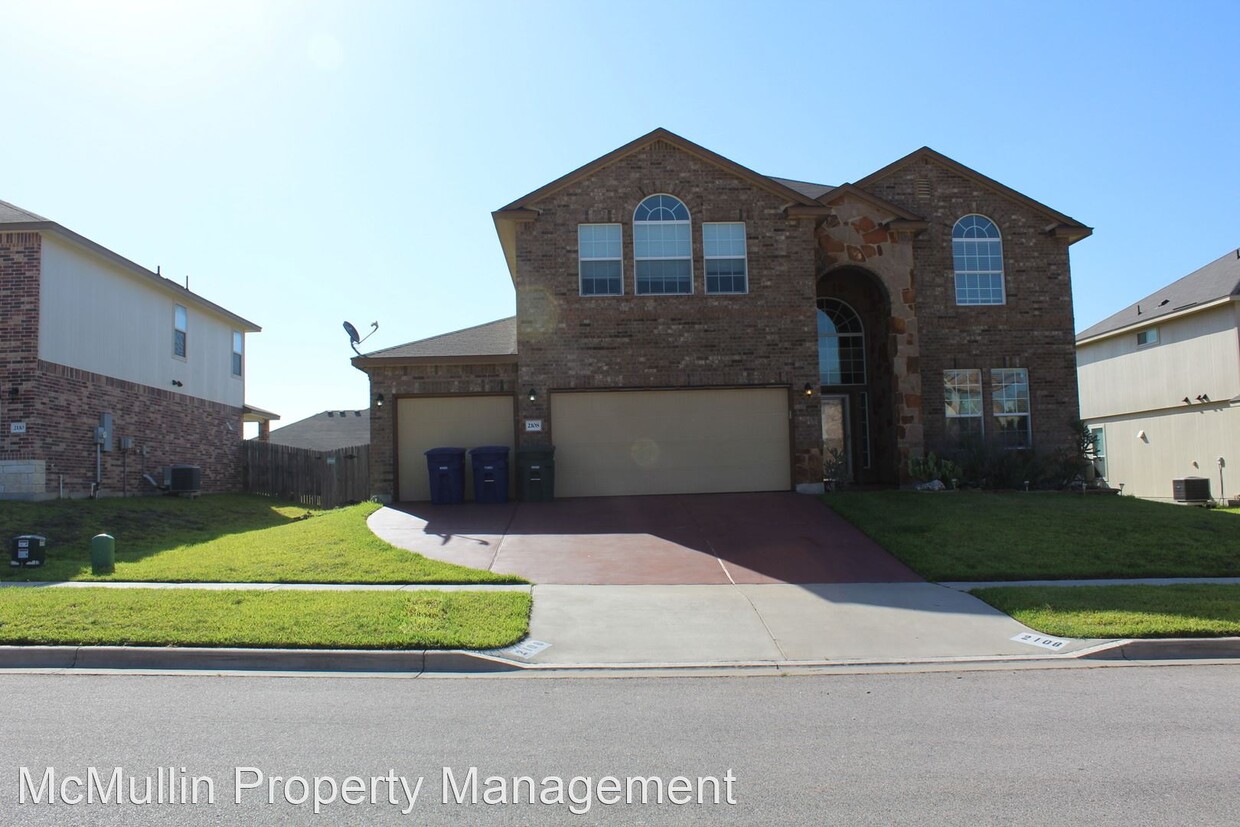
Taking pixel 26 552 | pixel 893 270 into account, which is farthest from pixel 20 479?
pixel 893 270

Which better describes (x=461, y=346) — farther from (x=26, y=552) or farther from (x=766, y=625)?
(x=766, y=625)

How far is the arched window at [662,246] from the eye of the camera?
57.4 feet

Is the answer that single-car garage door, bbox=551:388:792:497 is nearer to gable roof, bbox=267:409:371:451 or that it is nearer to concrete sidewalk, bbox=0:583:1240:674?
concrete sidewalk, bbox=0:583:1240:674

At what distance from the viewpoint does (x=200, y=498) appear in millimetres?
22391

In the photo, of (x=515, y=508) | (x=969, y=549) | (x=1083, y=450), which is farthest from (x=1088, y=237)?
(x=515, y=508)

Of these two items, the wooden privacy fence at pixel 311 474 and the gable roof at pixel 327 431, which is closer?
the wooden privacy fence at pixel 311 474

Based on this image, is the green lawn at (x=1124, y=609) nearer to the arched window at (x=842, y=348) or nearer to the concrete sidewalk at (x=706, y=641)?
the concrete sidewalk at (x=706, y=641)

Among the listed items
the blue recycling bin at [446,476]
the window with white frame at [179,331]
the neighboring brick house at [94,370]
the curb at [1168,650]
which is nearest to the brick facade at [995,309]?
the blue recycling bin at [446,476]

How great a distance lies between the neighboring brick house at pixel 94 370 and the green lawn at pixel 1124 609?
16991 mm

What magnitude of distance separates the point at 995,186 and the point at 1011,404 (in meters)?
4.86

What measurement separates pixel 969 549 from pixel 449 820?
9.96m

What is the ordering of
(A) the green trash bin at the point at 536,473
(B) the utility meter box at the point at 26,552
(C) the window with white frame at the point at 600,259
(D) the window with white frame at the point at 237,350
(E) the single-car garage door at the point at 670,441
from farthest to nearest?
(D) the window with white frame at the point at 237,350, (C) the window with white frame at the point at 600,259, (E) the single-car garage door at the point at 670,441, (A) the green trash bin at the point at 536,473, (B) the utility meter box at the point at 26,552

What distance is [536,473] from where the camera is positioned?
1655 centimetres

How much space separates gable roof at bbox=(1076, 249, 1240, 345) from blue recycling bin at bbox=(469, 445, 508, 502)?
19304 mm
